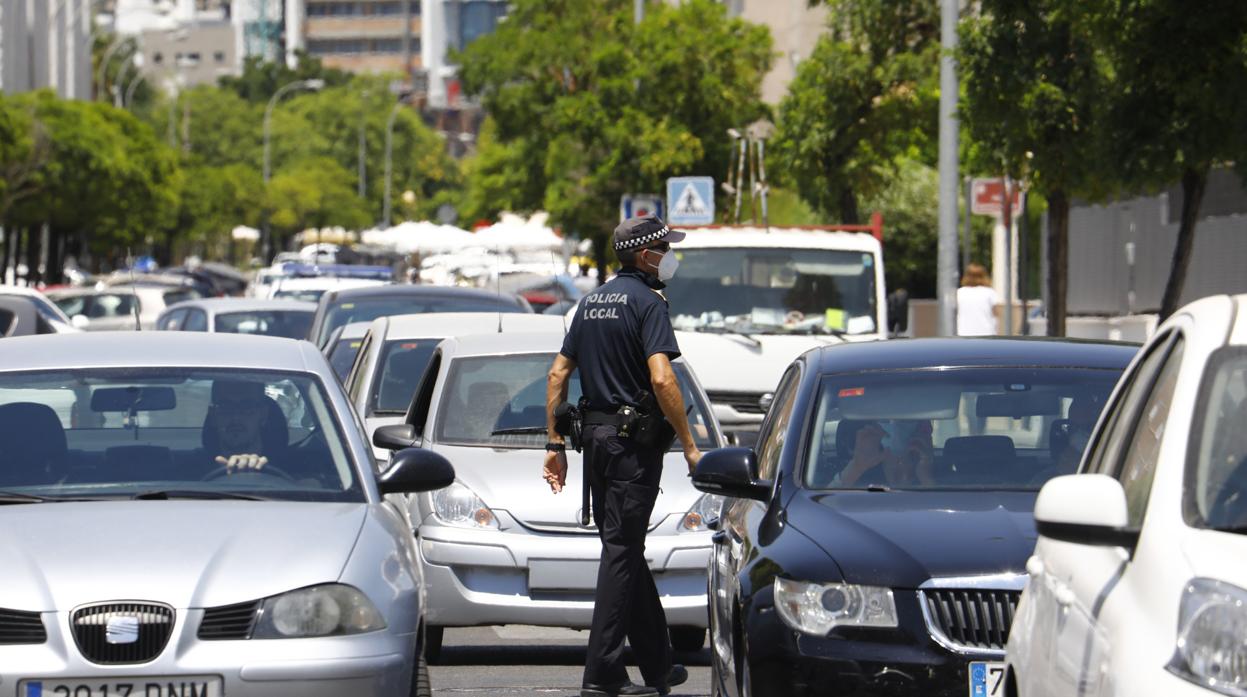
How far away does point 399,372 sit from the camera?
46.7 ft

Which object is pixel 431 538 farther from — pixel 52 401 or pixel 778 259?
pixel 778 259

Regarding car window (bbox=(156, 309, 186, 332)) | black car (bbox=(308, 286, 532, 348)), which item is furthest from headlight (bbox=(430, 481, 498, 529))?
car window (bbox=(156, 309, 186, 332))

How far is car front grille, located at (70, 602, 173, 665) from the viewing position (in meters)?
6.05

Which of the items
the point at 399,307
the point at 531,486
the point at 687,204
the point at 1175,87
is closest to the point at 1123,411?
the point at 531,486

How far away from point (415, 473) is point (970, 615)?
6.07 ft

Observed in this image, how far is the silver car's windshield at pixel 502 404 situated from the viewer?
10984 mm

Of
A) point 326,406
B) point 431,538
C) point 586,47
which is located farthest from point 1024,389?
point 586,47

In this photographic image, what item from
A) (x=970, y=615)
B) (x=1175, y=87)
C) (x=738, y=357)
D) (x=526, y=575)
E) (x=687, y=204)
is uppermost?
(x=1175, y=87)

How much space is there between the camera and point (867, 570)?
21.8 feet

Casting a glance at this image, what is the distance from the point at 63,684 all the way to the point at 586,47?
45.6 meters

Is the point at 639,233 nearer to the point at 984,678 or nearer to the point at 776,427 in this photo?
the point at 776,427

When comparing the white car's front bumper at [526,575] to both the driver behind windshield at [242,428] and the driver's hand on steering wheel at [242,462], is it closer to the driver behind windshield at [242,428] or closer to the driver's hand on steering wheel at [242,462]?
the driver behind windshield at [242,428]

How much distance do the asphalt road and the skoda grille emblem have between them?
344 cm

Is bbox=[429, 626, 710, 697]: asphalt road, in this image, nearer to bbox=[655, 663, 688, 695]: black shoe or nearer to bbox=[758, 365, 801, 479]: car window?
bbox=[655, 663, 688, 695]: black shoe
